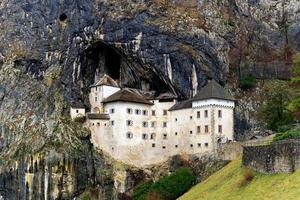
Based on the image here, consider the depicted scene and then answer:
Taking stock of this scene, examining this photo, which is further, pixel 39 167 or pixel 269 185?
pixel 39 167

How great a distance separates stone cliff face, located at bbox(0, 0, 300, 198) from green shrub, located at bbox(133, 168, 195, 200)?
512 inches

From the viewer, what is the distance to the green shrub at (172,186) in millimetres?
87562

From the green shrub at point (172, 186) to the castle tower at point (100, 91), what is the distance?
617 inches

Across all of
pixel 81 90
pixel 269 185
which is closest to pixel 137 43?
pixel 81 90

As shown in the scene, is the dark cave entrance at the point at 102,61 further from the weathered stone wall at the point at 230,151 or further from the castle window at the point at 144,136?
the weathered stone wall at the point at 230,151

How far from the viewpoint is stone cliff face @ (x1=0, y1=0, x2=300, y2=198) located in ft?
327

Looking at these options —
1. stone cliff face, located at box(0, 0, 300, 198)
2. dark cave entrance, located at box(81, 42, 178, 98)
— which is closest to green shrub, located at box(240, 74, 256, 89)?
stone cliff face, located at box(0, 0, 300, 198)

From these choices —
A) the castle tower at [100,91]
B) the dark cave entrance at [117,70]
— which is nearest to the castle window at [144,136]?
the castle tower at [100,91]

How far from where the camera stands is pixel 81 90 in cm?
10200

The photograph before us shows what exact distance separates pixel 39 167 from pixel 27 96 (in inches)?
489

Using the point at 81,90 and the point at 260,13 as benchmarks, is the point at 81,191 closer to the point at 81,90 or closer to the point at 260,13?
the point at 81,90

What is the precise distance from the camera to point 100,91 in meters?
101

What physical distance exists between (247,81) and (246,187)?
4712cm

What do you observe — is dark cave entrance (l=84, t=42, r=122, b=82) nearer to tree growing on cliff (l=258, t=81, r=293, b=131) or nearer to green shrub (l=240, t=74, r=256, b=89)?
green shrub (l=240, t=74, r=256, b=89)
